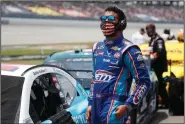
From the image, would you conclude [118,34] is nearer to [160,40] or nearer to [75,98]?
[75,98]

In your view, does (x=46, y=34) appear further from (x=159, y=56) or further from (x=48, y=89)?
(x=48, y=89)

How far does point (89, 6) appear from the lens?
208 feet

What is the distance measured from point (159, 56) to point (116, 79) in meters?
5.63

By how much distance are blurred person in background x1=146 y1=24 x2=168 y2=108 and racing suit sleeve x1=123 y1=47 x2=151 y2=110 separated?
17.5 feet

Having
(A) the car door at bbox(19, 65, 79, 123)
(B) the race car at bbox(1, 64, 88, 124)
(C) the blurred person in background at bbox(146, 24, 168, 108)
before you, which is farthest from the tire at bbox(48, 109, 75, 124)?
(C) the blurred person in background at bbox(146, 24, 168, 108)

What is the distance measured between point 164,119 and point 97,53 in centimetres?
479

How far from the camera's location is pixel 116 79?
353 centimetres

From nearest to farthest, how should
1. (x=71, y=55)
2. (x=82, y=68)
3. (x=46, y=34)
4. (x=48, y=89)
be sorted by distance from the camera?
(x=48, y=89) → (x=82, y=68) → (x=71, y=55) → (x=46, y=34)

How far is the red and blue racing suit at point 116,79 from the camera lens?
351 cm

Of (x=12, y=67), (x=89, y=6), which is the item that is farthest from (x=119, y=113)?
(x=89, y=6)

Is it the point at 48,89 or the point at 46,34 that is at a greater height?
the point at 48,89

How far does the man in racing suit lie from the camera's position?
11.5 ft

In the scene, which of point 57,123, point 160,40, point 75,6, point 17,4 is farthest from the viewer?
point 75,6

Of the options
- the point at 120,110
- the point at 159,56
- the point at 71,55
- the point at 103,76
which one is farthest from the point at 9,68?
the point at 159,56
